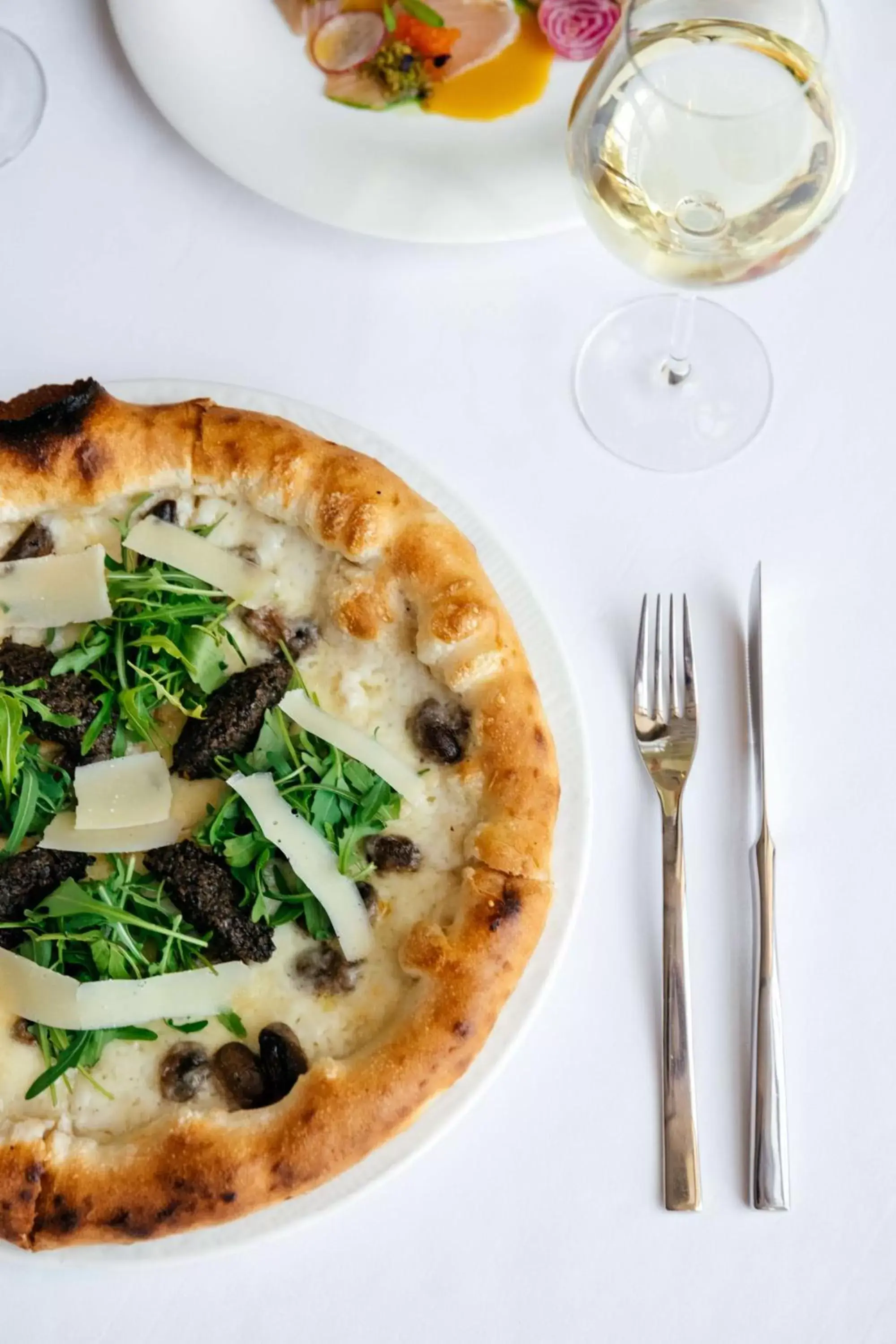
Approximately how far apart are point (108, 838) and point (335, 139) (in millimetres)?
1253

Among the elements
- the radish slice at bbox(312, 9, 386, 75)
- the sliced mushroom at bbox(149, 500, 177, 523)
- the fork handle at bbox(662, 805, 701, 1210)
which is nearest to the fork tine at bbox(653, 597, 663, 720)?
the fork handle at bbox(662, 805, 701, 1210)

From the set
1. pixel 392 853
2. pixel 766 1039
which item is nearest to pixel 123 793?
pixel 392 853

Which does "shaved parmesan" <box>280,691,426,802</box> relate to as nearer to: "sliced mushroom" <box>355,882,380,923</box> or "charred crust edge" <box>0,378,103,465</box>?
"sliced mushroom" <box>355,882,380,923</box>

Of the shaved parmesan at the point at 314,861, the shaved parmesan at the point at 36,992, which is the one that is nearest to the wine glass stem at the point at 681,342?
the shaved parmesan at the point at 314,861

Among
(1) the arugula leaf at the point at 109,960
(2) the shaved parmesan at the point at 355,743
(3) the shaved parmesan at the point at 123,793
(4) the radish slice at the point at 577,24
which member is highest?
(4) the radish slice at the point at 577,24

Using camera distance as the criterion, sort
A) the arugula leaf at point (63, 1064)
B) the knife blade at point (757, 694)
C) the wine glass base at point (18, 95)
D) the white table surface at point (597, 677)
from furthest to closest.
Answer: the wine glass base at point (18, 95) → the knife blade at point (757, 694) → the white table surface at point (597, 677) → the arugula leaf at point (63, 1064)

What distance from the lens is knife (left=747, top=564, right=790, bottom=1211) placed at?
194cm

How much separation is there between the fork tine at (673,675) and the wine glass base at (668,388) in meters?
0.30

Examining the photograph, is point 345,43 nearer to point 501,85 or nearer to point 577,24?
point 501,85

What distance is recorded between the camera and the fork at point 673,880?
6.39ft

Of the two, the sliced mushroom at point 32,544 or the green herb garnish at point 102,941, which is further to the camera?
the sliced mushroom at point 32,544

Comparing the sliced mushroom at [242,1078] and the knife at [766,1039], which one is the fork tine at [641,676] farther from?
the sliced mushroom at [242,1078]

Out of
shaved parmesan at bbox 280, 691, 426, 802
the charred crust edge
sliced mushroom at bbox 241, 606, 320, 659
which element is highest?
the charred crust edge

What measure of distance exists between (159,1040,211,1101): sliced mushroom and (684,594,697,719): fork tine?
88cm
